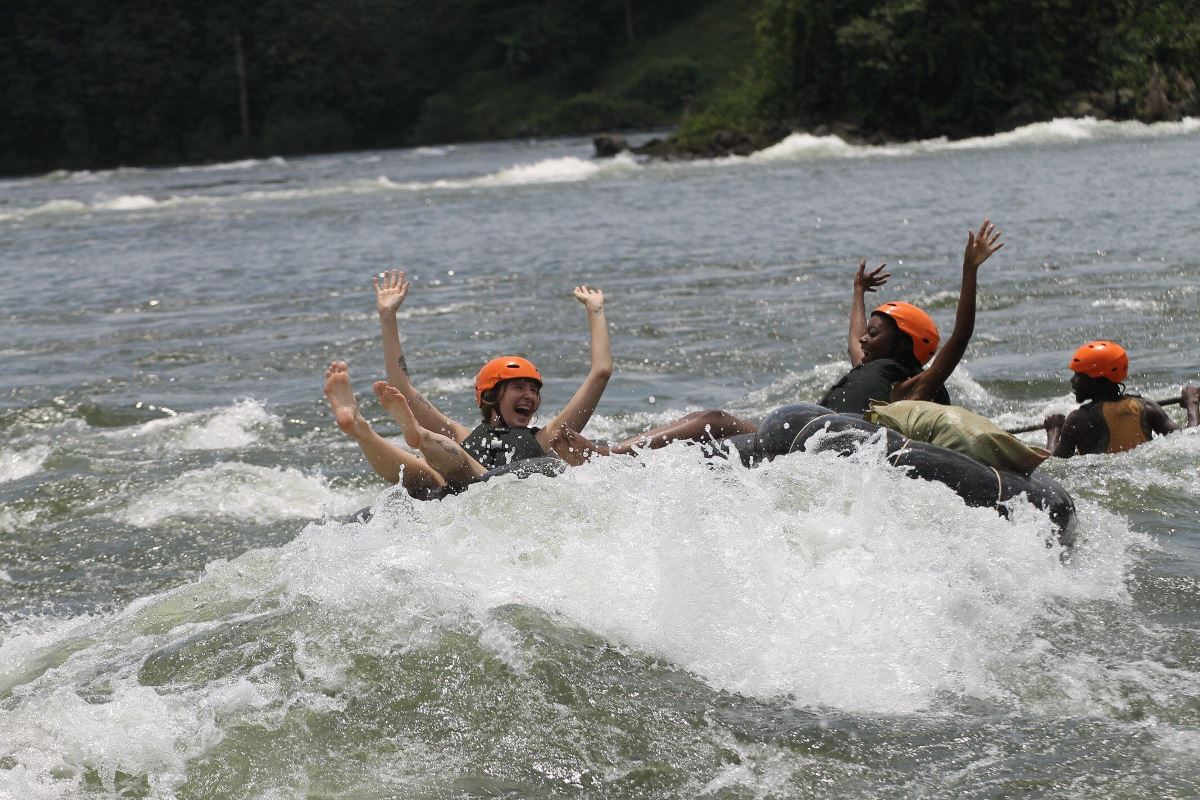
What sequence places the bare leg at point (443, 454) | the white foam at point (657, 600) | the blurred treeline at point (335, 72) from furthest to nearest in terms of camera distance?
1. the blurred treeline at point (335, 72)
2. the bare leg at point (443, 454)
3. the white foam at point (657, 600)

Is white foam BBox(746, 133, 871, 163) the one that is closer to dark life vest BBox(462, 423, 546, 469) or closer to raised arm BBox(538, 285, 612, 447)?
raised arm BBox(538, 285, 612, 447)

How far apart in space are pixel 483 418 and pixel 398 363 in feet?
1.84

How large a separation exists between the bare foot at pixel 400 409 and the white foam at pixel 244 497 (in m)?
1.95

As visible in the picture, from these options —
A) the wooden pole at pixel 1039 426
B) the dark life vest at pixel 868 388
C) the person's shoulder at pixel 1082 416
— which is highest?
the dark life vest at pixel 868 388

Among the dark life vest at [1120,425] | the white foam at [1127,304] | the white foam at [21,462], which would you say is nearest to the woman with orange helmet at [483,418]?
the dark life vest at [1120,425]

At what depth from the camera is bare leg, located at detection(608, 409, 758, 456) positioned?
883cm

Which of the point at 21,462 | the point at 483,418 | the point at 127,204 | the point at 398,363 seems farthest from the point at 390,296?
the point at 127,204

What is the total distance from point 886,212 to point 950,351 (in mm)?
17221

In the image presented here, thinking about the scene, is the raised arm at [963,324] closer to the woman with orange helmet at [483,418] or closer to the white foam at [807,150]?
the woman with orange helmet at [483,418]

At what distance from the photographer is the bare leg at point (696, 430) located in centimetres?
883

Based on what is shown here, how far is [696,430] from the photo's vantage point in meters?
8.87

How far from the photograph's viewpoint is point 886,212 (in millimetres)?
24844

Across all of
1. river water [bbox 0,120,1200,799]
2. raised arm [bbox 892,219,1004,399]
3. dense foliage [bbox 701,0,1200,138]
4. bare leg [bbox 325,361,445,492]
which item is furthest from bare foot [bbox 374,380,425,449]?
dense foliage [bbox 701,0,1200,138]

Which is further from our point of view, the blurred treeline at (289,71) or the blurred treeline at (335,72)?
the blurred treeline at (289,71)
